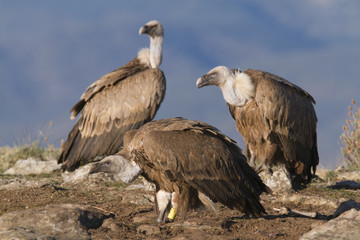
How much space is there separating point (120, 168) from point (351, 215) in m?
2.42

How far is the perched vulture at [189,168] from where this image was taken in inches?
209

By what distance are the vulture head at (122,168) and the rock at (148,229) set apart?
2.08ft

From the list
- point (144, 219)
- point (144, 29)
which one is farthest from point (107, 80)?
point (144, 219)

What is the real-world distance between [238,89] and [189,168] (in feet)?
12.2

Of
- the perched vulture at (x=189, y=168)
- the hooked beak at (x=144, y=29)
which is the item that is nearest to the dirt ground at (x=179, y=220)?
the perched vulture at (x=189, y=168)

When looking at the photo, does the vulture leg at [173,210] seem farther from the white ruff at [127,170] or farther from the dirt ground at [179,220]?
the white ruff at [127,170]

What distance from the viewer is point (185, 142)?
17.7ft

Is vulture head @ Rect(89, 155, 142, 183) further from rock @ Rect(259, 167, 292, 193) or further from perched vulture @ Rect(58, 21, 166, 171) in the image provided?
perched vulture @ Rect(58, 21, 166, 171)

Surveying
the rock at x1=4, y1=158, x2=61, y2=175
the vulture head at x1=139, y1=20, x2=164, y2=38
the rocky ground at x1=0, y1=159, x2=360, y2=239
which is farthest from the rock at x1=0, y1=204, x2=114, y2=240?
the rock at x1=4, y1=158, x2=61, y2=175

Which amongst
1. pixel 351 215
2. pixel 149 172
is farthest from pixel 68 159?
pixel 351 215

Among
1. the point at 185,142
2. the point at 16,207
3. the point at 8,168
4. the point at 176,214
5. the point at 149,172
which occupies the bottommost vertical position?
the point at 8,168

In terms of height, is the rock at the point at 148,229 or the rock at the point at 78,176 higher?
the rock at the point at 148,229

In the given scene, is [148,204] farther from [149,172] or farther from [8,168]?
[8,168]

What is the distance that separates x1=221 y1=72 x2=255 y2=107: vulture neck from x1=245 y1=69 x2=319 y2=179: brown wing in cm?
12
